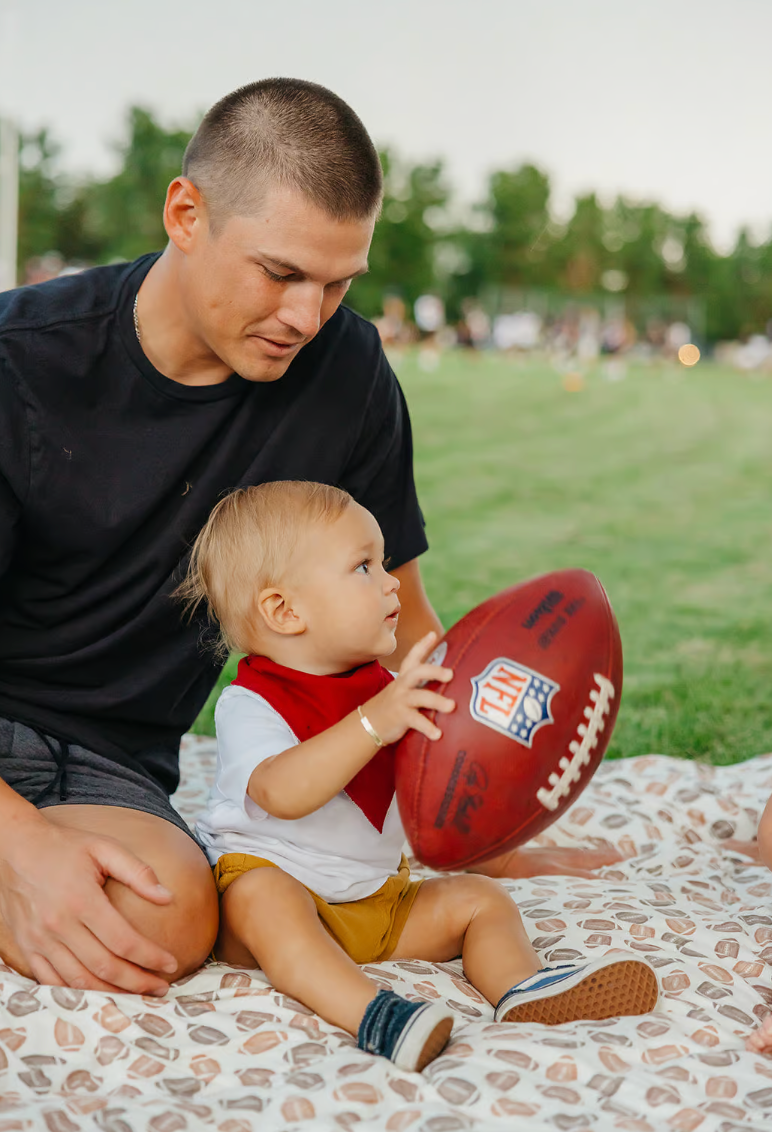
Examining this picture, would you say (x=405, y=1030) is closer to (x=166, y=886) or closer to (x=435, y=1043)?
(x=435, y=1043)

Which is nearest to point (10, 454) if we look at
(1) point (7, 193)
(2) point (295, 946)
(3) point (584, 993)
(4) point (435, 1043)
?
(2) point (295, 946)

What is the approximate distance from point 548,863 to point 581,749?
0.92 meters

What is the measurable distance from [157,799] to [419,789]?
2.31 ft

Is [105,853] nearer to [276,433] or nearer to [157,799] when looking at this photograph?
[157,799]

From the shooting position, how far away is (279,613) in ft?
7.63

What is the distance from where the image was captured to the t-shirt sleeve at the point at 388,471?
2.83 meters

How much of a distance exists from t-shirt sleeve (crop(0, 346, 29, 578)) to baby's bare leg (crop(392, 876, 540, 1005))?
3.48ft

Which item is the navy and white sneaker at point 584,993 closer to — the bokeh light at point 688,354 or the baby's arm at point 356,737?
the baby's arm at point 356,737

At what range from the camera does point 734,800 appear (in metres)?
3.32

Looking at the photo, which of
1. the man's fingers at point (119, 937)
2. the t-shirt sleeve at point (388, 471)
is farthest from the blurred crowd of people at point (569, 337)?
the man's fingers at point (119, 937)

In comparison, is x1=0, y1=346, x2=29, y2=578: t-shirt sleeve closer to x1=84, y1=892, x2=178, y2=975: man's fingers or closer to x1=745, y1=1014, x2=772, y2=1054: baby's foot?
x1=84, y1=892, x2=178, y2=975: man's fingers

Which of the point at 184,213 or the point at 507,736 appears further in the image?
the point at 184,213

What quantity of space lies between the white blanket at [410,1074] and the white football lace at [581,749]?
0.38 metres

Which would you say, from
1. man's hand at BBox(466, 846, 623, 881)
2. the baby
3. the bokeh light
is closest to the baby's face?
the baby
